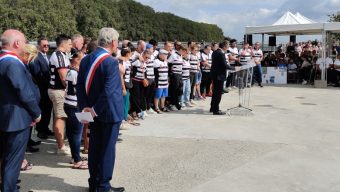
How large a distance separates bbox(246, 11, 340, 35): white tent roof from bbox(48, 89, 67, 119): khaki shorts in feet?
41.6

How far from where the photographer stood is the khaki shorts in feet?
20.3

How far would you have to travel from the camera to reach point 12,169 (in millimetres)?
4238

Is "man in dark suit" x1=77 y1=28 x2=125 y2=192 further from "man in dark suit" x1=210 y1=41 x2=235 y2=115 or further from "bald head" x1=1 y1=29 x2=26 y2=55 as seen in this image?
"man in dark suit" x1=210 y1=41 x2=235 y2=115

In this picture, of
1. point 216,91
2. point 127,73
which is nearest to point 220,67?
point 216,91

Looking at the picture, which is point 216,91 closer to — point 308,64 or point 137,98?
point 137,98

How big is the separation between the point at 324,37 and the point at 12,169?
14.7m

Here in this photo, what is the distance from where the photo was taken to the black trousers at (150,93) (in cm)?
959

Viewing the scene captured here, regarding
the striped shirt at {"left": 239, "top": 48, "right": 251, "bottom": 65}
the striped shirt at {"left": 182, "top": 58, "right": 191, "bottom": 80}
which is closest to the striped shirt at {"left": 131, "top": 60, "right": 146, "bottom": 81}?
the striped shirt at {"left": 182, "top": 58, "right": 191, "bottom": 80}

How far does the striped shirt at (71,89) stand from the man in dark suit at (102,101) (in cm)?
107

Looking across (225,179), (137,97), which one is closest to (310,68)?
(137,97)

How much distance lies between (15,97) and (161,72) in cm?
592

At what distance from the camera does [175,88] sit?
423 inches

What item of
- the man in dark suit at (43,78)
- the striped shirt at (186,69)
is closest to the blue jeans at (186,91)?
the striped shirt at (186,69)

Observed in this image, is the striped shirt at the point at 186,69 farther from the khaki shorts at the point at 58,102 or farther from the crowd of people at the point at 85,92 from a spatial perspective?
the khaki shorts at the point at 58,102
